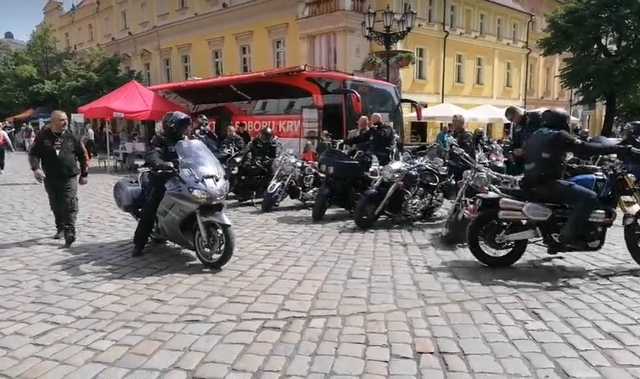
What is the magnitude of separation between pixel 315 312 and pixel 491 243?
2.29m

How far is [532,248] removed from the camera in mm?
6488

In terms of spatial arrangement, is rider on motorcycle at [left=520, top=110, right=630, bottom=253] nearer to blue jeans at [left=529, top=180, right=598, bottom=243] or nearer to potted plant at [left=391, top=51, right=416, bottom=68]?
blue jeans at [left=529, top=180, right=598, bottom=243]

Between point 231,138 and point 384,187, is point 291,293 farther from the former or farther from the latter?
point 231,138

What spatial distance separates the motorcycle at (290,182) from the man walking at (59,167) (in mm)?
3690

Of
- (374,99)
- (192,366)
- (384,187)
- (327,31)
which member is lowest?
(192,366)

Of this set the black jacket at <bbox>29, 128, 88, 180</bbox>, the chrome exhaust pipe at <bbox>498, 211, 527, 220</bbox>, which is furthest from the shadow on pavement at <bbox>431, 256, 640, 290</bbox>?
the black jacket at <bbox>29, 128, 88, 180</bbox>

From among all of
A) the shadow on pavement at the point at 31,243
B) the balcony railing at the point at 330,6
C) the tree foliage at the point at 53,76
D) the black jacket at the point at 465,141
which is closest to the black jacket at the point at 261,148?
the black jacket at the point at 465,141

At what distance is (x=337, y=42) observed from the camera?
25141mm

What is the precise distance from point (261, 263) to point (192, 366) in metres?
2.53

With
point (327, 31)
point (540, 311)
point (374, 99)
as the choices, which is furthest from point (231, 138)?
point (327, 31)

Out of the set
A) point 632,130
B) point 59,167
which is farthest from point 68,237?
point 632,130

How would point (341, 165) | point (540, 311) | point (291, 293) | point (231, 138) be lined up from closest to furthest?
point (540, 311) < point (291, 293) < point (341, 165) < point (231, 138)

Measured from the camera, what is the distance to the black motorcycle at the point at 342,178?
8.56 meters

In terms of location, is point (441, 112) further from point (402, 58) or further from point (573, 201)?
point (573, 201)
